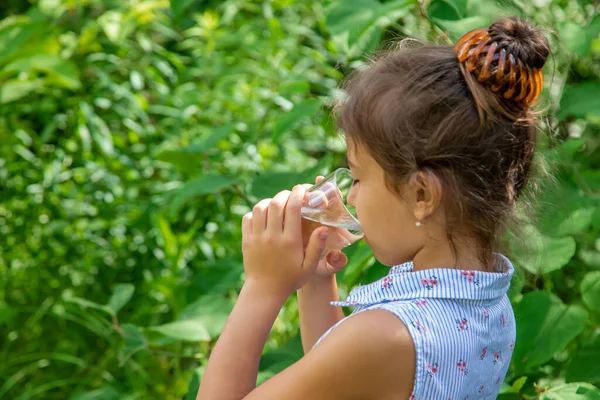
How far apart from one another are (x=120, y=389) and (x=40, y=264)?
2.12ft

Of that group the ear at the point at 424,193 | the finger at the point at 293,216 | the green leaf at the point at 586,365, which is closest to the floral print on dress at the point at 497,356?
the ear at the point at 424,193

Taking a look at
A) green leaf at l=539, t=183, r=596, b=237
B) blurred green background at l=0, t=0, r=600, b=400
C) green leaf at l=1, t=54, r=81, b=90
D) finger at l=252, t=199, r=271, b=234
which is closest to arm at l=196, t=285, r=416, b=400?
finger at l=252, t=199, r=271, b=234

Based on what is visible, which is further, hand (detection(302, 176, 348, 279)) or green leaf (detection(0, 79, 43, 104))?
green leaf (detection(0, 79, 43, 104))

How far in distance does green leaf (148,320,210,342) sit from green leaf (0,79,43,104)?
137cm

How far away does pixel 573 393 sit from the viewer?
1.37 m

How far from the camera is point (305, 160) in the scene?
272cm

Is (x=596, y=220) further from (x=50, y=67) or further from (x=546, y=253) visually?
(x=50, y=67)

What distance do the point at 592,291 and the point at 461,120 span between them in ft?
2.25

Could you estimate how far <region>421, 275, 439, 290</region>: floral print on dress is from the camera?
1106 millimetres

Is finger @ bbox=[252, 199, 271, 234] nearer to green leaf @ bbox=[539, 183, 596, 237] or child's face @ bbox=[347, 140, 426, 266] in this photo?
child's face @ bbox=[347, 140, 426, 266]

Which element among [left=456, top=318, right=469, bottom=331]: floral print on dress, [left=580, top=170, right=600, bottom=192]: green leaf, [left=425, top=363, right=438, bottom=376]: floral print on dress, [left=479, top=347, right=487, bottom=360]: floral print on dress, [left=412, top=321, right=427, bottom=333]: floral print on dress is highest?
[left=412, top=321, right=427, bottom=333]: floral print on dress

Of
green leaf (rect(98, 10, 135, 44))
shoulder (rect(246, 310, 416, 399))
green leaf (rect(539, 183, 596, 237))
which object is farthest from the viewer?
green leaf (rect(98, 10, 135, 44))

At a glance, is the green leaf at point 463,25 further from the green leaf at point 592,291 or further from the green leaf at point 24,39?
the green leaf at point 24,39

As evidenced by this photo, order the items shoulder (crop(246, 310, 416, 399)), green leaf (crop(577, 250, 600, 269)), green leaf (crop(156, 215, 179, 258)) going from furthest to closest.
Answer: green leaf (crop(156, 215, 179, 258)) < green leaf (crop(577, 250, 600, 269)) < shoulder (crop(246, 310, 416, 399))
